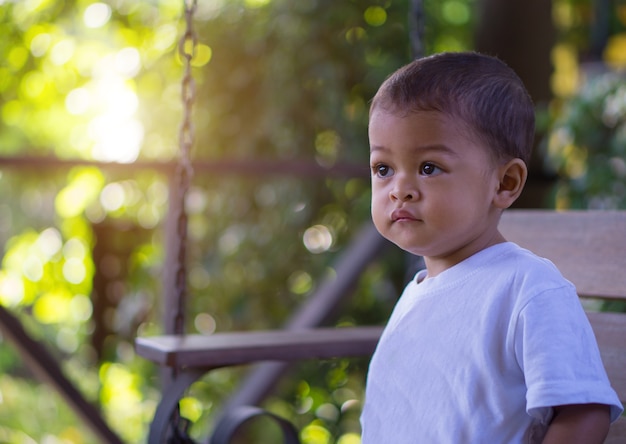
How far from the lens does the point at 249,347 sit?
1768mm

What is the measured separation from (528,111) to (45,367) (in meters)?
1.74

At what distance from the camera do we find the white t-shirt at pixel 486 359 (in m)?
1.06

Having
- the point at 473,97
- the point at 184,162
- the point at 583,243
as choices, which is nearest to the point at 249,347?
the point at 184,162

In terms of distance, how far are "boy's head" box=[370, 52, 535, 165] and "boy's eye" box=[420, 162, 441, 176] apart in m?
0.06

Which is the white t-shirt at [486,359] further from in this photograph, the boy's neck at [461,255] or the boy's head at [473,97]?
the boy's head at [473,97]

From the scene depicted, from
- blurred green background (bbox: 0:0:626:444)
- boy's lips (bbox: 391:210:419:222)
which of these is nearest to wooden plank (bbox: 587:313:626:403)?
boy's lips (bbox: 391:210:419:222)

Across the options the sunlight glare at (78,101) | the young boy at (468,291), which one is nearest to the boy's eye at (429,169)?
the young boy at (468,291)

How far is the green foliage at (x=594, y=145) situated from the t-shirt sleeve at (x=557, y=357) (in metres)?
2.15

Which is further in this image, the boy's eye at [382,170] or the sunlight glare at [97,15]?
the sunlight glare at [97,15]

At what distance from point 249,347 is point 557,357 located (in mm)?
818

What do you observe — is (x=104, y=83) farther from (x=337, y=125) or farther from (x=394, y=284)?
(x=394, y=284)

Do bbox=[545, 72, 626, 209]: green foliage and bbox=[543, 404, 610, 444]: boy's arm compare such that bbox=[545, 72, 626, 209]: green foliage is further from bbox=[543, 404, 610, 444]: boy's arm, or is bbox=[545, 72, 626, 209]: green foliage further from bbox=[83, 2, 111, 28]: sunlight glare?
bbox=[543, 404, 610, 444]: boy's arm

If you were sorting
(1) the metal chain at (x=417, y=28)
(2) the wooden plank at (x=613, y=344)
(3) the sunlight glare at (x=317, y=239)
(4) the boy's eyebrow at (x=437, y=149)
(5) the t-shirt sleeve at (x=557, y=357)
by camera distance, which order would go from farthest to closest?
(3) the sunlight glare at (x=317, y=239)
(1) the metal chain at (x=417, y=28)
(2) the wooden plank at (x=613, y=344)
(4) the boy's eyebrow at (x=437, y=149)
(5) the t-shirt sleeve at (x=557, y=357)

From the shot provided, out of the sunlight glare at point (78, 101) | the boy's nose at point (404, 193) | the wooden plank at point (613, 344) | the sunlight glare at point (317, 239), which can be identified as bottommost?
the sunlight glare at point (317, 239)
